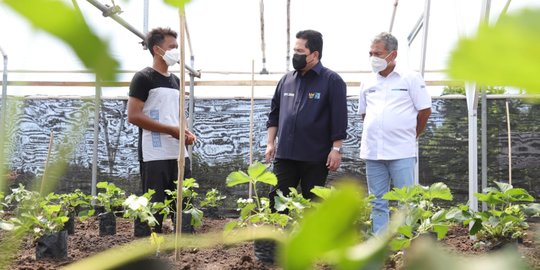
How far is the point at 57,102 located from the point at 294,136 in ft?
15.3

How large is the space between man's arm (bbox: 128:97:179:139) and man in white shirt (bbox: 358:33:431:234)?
42.5 inches

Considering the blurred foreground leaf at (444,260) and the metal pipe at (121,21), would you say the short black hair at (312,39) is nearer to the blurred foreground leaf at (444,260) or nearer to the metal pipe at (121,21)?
the metal pipe at (121,21)

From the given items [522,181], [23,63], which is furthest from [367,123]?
[522,181]

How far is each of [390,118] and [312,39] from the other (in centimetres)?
62

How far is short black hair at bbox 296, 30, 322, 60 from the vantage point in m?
3.36

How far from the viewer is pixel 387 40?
3.34 meters

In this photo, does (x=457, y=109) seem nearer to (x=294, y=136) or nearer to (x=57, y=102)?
(x=294, y=136)

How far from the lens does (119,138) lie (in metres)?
6.89

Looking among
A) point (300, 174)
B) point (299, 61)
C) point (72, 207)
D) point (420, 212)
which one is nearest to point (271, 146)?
point (300, 174)

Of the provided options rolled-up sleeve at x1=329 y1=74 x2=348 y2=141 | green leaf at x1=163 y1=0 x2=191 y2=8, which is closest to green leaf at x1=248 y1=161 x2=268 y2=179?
rolled-up sleeve at x1=329 y1=74 x2=348 y2=141

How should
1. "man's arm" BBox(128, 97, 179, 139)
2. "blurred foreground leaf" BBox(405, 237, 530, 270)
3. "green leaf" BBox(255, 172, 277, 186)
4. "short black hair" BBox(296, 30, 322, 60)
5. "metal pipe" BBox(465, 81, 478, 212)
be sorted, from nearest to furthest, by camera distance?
"blurred foreground leaf" BBox(405, 237, 530, 270) < "green leaf" BBox(255, 172, 277, 186) < "man's arm" BBox(128, 97, 179, 139) < "short black hair" BBox(296, 30, 322, 60) < "metal pipe" BBox(465, 81, 478, 212)

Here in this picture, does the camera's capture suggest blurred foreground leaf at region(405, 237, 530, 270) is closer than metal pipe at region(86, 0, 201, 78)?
Yes

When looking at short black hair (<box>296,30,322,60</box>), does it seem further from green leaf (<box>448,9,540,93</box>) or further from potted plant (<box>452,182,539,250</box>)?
green leaf (<box>448,9,540,93</box>)

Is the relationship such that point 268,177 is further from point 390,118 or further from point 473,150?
point 473,150
